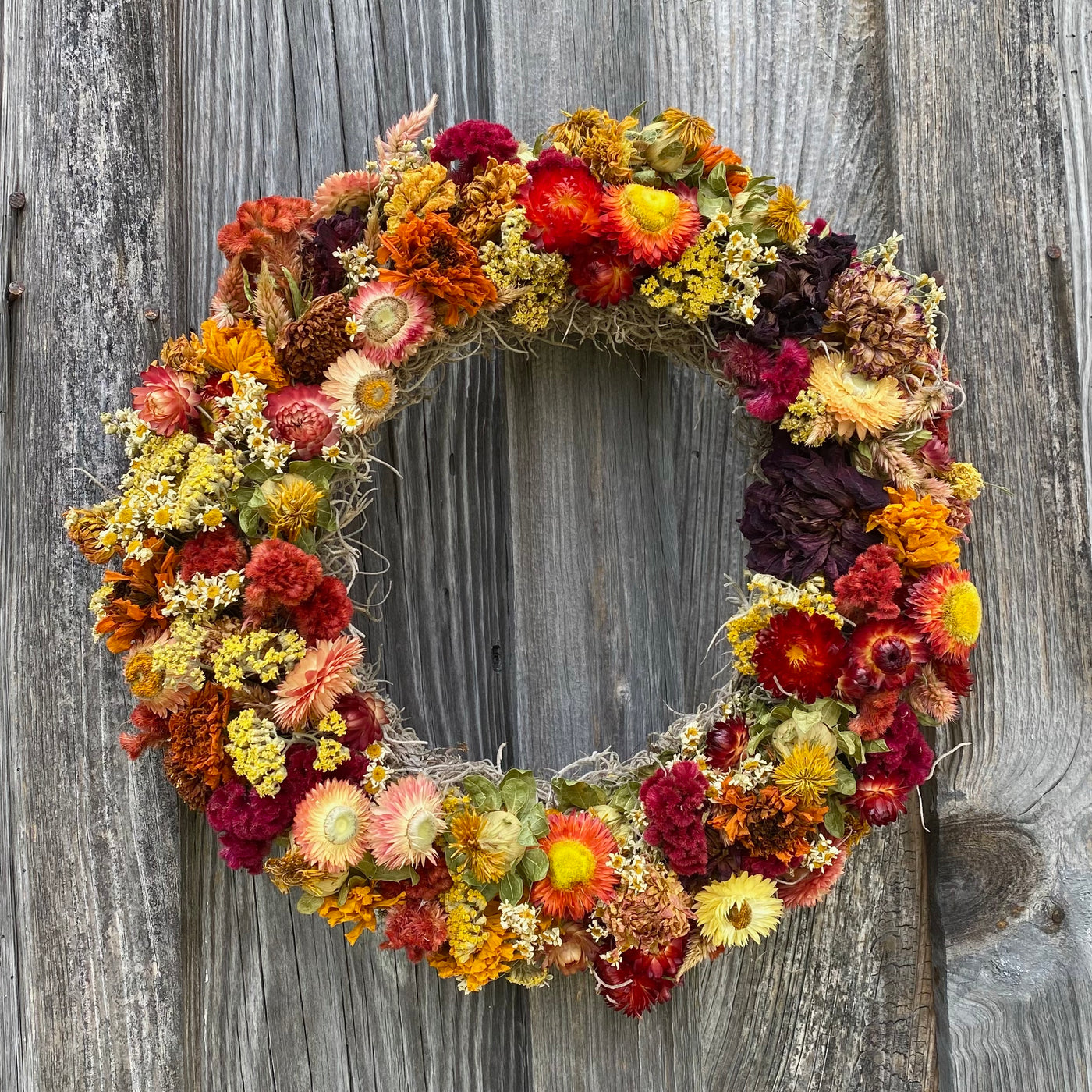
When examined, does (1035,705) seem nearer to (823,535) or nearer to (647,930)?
(823,535)

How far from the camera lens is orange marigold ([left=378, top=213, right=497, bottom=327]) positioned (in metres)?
1.08

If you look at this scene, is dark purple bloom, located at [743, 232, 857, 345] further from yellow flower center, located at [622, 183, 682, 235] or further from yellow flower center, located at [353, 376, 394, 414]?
yellow flower center, located at [353, 376, 394, 414]

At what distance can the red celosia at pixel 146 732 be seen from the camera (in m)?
1.14

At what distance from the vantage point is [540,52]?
1397 millimetres

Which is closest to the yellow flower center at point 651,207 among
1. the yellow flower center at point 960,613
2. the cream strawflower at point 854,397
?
the cream strawflower at point 854,397

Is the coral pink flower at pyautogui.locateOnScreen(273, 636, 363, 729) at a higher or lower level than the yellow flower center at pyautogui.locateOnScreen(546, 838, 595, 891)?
higher

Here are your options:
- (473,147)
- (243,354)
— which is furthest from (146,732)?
(473,147)

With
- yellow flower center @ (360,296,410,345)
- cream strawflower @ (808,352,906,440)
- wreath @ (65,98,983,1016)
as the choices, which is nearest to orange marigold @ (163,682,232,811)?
wreath @ (65,98,983,1016)

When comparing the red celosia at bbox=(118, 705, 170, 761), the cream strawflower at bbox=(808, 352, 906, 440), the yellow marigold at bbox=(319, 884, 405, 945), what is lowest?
the yellow marigold at bbox=(319, 884, 405, 945)

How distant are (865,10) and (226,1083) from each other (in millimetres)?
1935

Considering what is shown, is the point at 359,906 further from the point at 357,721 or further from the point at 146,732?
the point at 146,732

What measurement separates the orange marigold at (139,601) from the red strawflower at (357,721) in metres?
0.24

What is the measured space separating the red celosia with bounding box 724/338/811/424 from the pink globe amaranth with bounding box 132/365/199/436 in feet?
2.31

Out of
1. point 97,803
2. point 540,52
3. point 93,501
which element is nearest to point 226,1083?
point 97,803
